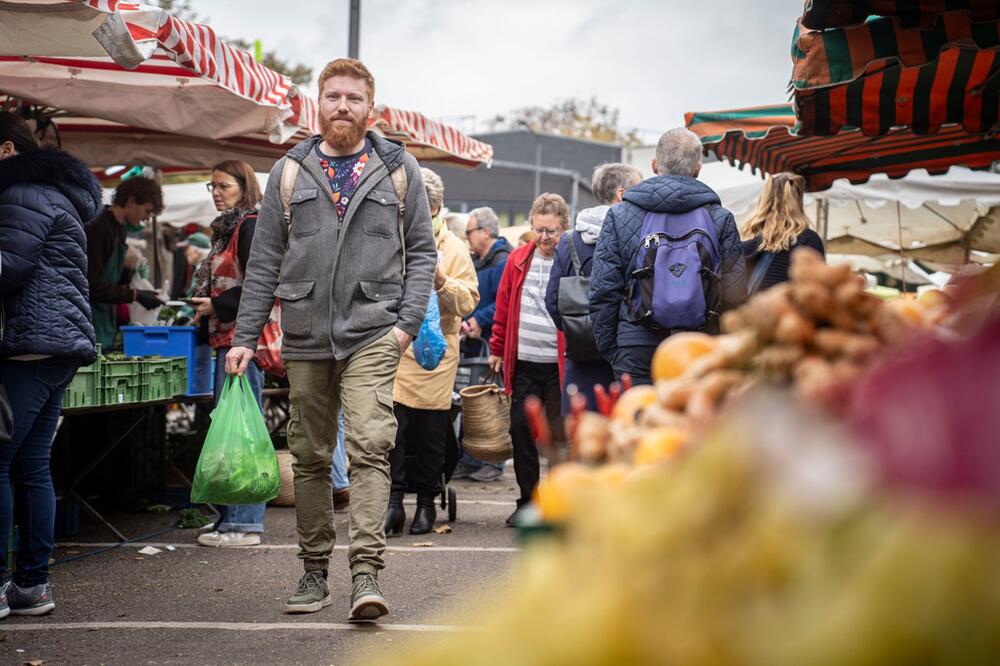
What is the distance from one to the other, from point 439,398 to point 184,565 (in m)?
1.92

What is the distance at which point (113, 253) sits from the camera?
8242mm

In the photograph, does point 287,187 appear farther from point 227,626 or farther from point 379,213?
point 227,626

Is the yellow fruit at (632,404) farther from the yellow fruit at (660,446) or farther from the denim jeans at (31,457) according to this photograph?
the denim jeans at (31,457)

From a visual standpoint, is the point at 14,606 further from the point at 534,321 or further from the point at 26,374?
the point at 534,321

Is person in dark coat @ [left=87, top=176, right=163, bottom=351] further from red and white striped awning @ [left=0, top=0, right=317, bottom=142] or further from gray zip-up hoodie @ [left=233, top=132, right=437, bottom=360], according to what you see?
gray zip-up hoodie @ [left=233, top=132, right=437, bottom=360]

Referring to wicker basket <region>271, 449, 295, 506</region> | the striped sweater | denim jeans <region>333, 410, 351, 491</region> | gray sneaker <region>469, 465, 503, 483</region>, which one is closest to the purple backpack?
the striped sweater

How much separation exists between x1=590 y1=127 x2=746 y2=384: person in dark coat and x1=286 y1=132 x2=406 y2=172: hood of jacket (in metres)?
1.01

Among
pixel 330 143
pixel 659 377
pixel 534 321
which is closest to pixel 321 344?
pixel 330 143

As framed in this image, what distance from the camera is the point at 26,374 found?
16.2 feet

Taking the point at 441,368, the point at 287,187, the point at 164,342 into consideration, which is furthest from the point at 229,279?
the point at 287,187

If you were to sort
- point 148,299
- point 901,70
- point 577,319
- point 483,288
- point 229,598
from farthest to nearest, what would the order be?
point 483,288 < point 148,299 < point 577,319 < point 901,70 < point 229,598

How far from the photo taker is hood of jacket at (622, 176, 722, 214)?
211 inches

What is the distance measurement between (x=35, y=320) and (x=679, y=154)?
2906 millimetres

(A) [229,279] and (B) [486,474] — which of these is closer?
(A) [229,279]
